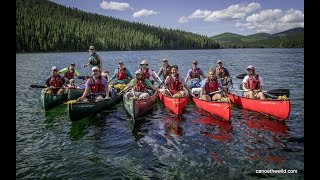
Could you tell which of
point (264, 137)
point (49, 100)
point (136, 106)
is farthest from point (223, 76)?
point (49, 100)

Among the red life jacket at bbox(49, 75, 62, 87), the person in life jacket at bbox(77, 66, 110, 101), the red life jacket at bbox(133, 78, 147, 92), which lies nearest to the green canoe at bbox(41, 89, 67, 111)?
the red life jacket at bbox(49, 75, 62, 87)

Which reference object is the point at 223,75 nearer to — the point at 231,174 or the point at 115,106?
the point at 115,106

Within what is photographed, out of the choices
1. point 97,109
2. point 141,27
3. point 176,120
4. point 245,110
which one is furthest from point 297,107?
point 141,27

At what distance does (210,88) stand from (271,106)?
289 cm

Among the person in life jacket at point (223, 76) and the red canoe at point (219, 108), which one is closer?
the red canoe at point (219, 108)

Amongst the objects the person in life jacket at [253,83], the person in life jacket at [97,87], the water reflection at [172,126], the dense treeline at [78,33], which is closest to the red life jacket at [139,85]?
the person in life jacket at [97,87]

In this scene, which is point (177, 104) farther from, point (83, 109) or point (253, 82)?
point (83, 109)

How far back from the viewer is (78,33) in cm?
11350

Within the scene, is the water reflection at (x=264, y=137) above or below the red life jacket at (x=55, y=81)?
below

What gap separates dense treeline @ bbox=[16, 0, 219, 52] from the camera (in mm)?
90500

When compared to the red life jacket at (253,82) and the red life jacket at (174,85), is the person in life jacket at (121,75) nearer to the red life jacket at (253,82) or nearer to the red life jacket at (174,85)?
the red life jacket at (174,85)

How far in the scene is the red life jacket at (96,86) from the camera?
12914 mm

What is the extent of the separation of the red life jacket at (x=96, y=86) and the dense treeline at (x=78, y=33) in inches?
3125
